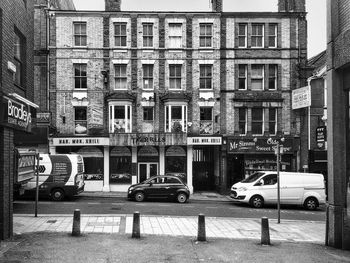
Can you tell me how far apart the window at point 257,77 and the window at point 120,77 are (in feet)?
29.6

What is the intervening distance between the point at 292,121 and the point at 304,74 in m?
3.50

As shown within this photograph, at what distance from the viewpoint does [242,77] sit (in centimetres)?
2927

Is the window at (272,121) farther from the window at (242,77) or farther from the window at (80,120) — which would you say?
the window at (80,120)

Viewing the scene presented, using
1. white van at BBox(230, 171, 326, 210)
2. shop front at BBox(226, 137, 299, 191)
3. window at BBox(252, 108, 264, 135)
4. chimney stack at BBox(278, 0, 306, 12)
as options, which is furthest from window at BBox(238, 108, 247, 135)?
chimney stack at BBox(278, 0, 306, 12)

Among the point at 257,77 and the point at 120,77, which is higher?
the point at 257,77

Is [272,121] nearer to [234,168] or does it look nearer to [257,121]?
[257,121]

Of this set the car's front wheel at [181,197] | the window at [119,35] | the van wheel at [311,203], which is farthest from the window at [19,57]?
the van wheel at [311,203]

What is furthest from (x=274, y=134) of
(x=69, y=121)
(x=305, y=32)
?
(x=69, y=121)

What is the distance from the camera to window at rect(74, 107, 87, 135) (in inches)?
1117

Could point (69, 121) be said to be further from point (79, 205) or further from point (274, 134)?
point (274, 134)

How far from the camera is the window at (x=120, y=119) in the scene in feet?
93.2

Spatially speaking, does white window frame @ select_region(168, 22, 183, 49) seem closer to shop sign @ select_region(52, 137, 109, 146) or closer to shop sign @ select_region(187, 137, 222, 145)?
shop sign @ select_region(187, 137, 222, 145)

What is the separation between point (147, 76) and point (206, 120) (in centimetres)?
516

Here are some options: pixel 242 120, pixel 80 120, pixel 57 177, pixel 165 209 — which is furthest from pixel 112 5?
pixel 165 209
